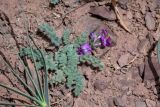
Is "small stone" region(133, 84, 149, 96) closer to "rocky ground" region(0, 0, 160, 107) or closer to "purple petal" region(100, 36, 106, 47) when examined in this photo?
"rocky ground" region(0, 0, 160, 107)

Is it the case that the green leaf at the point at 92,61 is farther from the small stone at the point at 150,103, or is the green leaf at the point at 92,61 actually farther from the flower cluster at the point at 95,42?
the small stone at the point at 150,103

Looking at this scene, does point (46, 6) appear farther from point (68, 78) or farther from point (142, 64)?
point (142, 64)

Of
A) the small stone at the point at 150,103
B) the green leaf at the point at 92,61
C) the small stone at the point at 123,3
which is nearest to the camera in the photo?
the small stone at the point at 150,103

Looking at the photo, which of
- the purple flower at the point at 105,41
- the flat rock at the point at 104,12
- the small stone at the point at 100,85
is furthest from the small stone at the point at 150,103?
the flat rock at the point at 104,12

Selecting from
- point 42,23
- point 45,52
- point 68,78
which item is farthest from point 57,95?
point 42,23

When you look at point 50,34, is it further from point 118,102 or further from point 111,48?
point 118,102
